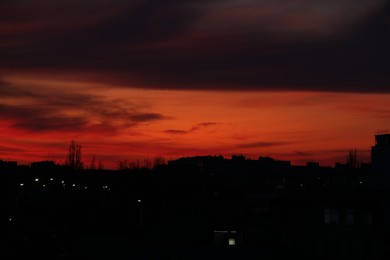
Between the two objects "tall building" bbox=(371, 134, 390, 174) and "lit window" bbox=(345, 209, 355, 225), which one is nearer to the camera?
"lit window" bbox=(345, 209, 355, 225)

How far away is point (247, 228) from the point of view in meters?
64.1

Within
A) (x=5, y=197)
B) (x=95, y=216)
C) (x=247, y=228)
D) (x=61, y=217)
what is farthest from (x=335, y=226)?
(x=5, y=197)

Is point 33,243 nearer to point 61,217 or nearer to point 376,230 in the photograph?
point 376,230

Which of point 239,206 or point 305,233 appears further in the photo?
point 239,206

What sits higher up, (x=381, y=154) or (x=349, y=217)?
(x=381, y=154)

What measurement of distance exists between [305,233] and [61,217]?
153ft

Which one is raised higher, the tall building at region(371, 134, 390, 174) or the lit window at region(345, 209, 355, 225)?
the tall building at region(371, 134, 390, 174)

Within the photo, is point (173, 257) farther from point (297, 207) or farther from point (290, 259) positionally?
point (297, 207)

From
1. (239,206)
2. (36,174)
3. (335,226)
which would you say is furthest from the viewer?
(36,174)

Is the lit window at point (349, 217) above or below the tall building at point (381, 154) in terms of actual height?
below

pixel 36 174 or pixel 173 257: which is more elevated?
pixel 36 174

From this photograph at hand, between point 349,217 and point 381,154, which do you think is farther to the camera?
point 381,154

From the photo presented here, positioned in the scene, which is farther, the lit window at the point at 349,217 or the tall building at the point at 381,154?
the tall building at the point at 381,154

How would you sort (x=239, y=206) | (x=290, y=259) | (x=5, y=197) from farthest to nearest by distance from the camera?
(x=5, y=197) < (x=239, y=206) < (x=290, y=259)
